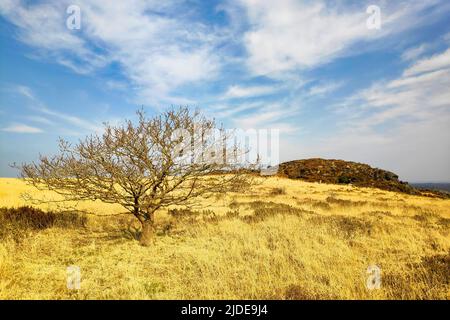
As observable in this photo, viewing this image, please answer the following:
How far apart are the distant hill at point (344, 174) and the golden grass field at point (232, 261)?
33.9 meters

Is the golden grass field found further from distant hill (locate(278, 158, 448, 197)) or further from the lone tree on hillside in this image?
distant hill (locate(278, 158, 448, 197))

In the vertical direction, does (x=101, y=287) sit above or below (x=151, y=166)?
below

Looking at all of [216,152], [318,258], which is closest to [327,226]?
[318,258]

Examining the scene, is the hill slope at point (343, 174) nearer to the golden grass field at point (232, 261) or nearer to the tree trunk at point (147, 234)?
the golden grass field at point (232, 261)

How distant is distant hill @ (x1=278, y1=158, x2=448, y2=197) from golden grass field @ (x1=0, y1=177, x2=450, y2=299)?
111ft

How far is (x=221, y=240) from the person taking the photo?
902cm

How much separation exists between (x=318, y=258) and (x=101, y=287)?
4.92 metres

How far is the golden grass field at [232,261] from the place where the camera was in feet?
17.9

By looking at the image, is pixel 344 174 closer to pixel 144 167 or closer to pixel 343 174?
pixel 343 174

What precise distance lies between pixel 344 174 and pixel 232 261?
45.4m
